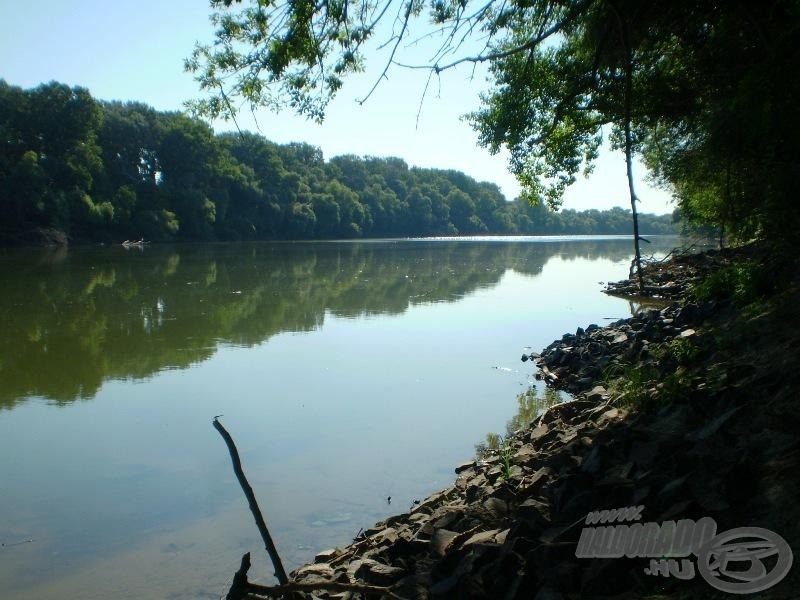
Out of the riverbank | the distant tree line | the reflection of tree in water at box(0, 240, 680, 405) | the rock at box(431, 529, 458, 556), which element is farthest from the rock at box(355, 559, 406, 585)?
the distant tree line

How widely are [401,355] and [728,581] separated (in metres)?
11.7

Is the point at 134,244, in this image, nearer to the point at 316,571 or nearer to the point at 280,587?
the point at 316,571

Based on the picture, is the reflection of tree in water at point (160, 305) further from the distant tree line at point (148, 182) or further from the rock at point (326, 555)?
the distant tree line at point (148, 182)

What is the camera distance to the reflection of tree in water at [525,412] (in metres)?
8.87

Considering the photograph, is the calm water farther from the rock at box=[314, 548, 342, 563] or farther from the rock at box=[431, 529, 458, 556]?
the rock at box=[431, 529, 458, 556]

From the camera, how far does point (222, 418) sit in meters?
10.4

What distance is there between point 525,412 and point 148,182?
74821mm

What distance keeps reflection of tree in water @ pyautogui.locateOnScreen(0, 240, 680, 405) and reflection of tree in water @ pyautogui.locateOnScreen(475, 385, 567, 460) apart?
703cm

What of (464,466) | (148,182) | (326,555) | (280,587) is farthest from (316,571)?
(148,182)

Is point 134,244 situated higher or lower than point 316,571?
higher

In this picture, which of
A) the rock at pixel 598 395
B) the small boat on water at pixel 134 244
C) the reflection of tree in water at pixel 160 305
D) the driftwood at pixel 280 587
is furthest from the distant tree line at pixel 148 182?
the driftwood at pixel 280 587

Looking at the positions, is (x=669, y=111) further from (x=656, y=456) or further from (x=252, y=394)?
(x=656, y=456)

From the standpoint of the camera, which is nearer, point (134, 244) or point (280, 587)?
point (280, 587)

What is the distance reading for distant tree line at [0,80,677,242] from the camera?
60531mm
